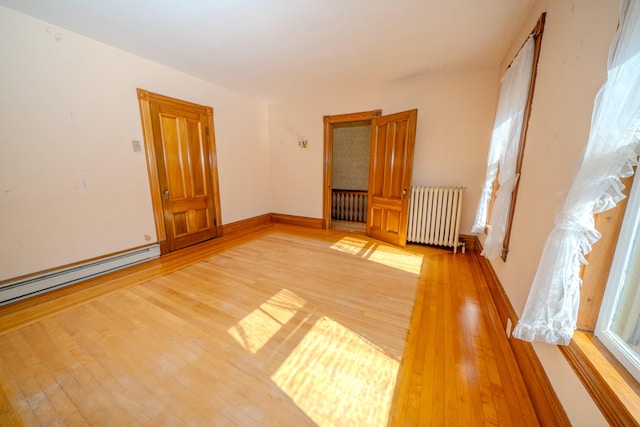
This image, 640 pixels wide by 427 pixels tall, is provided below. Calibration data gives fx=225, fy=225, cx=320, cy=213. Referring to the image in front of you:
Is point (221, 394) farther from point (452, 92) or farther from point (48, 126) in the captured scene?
point (452, 92)

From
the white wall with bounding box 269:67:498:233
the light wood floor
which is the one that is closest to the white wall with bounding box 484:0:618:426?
the light wood floor

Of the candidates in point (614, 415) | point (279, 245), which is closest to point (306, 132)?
point (279, 245)

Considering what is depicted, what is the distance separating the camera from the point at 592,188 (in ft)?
2.92

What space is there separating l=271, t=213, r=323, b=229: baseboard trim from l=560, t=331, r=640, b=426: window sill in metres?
4.07

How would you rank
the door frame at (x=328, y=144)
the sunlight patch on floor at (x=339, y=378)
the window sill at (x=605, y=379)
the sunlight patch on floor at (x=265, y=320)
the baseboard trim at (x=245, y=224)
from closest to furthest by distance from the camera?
the window sill at (x=605, y=379)
the sunlight patch on floor at (x=339, y=378)
the sunlight patch on floor at (x=265, y=320)
the door frame at (x=328, y=144)
the baseboard trim at (x=245, y=224)

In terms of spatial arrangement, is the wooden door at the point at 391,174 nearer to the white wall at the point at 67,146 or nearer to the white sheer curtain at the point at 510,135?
the white sheer curtain at the point at 510,135

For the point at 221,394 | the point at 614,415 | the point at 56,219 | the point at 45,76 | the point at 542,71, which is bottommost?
the point at 221,394

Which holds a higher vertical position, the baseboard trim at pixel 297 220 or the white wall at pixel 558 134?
the white wall at pixel 558 134

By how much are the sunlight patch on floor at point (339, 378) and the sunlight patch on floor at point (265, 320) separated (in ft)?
0.93

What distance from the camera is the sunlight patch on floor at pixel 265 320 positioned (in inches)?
68.3

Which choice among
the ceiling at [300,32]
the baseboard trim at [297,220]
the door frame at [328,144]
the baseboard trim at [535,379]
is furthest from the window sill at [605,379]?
the baseboard trim at [297,220]

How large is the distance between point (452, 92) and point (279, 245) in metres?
3.62

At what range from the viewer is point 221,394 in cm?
132

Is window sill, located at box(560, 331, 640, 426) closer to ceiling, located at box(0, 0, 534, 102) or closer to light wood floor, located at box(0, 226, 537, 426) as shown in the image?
light wood floor, located at box(0, 226, 537, 426)
